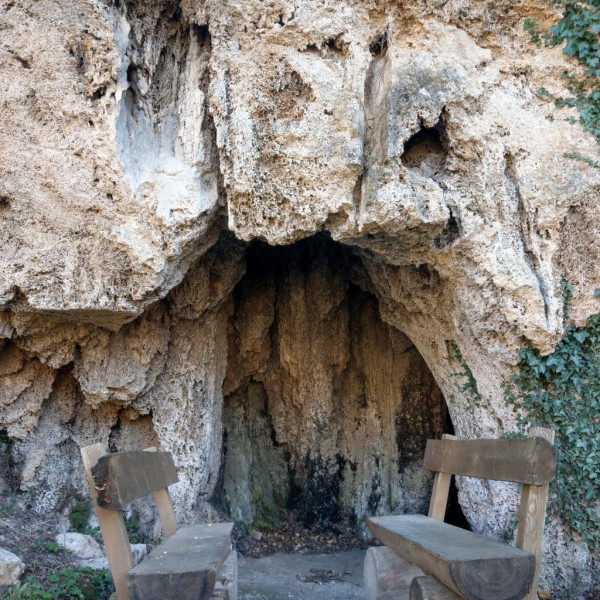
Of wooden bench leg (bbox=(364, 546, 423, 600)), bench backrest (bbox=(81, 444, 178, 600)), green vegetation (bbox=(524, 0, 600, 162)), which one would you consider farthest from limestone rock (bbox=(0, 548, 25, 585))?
green vegetation (bbox=(524, 0, 600, 162))

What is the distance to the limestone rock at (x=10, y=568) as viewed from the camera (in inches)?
124

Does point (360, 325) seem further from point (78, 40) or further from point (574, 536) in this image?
point (78, 40)

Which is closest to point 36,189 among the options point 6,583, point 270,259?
point 6,583

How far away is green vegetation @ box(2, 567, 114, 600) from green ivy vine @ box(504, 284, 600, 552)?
9.70 feet

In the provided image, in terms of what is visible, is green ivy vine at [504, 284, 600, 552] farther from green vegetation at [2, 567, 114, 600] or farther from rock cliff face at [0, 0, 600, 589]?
green vegetation at [2, 567, 114, 600]

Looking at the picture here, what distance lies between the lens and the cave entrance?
5984 mm

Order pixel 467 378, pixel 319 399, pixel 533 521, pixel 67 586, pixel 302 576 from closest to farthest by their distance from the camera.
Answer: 1. pixel 533 521
2. pixel 67 586
3. pixel 467 378
4. pixel 302 576
5. pixel 319 399

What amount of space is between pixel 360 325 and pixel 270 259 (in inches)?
50.8

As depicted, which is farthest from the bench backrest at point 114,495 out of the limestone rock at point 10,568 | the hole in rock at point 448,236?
the hole in rock at point 448,236

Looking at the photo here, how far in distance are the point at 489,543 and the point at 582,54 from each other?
10.8ft

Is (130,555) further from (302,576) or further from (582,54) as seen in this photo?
(582,54)

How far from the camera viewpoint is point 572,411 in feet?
12.0

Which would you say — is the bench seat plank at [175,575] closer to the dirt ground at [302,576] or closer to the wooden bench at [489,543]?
the wooden bench at [489,543]

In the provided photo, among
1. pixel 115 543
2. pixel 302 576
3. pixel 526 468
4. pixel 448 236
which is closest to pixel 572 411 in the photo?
pixel 448 236
